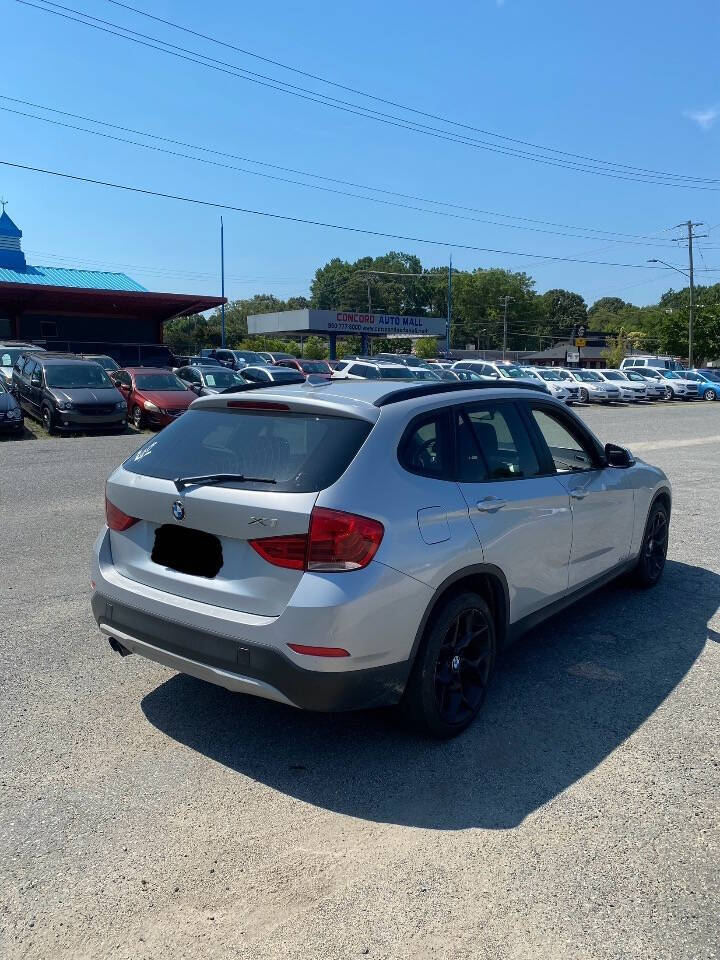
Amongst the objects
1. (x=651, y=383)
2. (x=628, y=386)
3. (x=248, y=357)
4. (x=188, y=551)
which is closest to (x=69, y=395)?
(x=188, y=551)

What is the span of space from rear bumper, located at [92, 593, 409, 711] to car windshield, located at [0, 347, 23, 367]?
22.0 meters

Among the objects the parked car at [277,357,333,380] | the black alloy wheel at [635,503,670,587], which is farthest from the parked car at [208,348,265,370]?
the black alloy wheel at [635,503,670,587]

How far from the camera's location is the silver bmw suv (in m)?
3.28

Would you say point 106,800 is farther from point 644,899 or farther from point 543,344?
point 543,344

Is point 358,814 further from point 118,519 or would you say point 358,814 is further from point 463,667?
point 118,519

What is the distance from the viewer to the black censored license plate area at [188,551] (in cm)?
353

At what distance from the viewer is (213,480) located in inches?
141

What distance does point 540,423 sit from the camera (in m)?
4.90

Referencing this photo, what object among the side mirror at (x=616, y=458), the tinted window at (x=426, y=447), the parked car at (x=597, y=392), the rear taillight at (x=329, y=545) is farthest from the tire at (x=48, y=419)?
the parked car at (x=597, y=392)

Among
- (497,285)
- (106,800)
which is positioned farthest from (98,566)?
(497,285)

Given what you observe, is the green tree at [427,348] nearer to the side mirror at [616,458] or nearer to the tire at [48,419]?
the tire at [48,419]

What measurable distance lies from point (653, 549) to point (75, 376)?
1578 cm

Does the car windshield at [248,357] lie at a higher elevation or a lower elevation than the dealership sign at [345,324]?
lower

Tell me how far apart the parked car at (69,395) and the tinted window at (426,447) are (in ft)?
49.3
